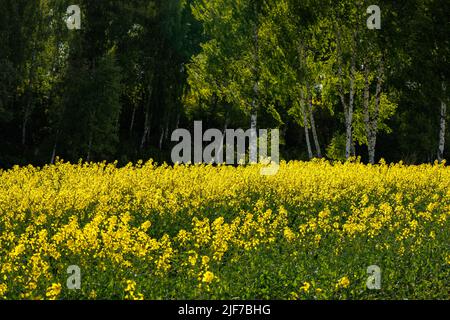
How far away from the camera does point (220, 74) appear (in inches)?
1101

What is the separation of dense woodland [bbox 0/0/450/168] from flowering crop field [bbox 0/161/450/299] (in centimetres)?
728

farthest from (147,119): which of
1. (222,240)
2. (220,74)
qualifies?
(222,240)

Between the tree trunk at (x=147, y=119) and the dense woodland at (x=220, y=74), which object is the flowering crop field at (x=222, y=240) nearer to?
the dense woodland at (x=220, y=74)

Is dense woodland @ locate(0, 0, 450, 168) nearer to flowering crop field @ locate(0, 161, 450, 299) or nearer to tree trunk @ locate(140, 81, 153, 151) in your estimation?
tree trunk @ locate(140, 81, 153, 151)

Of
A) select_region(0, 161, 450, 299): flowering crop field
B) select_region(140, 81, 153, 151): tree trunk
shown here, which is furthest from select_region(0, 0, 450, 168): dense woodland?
select_region(0, 161, 450, 299): flowering crop field

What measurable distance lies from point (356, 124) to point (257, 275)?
19.5 m

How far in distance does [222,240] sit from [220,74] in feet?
65.3

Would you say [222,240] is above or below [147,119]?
below

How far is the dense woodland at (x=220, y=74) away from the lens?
73.9 feet

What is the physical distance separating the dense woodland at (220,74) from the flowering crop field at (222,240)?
7.28 meters

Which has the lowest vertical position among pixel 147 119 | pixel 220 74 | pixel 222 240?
pixel 222 240

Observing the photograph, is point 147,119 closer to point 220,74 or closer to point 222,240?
point 220,74

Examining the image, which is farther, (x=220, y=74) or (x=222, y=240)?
(x=220, y=74)

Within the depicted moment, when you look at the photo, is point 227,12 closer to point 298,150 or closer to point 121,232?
point 298,150
